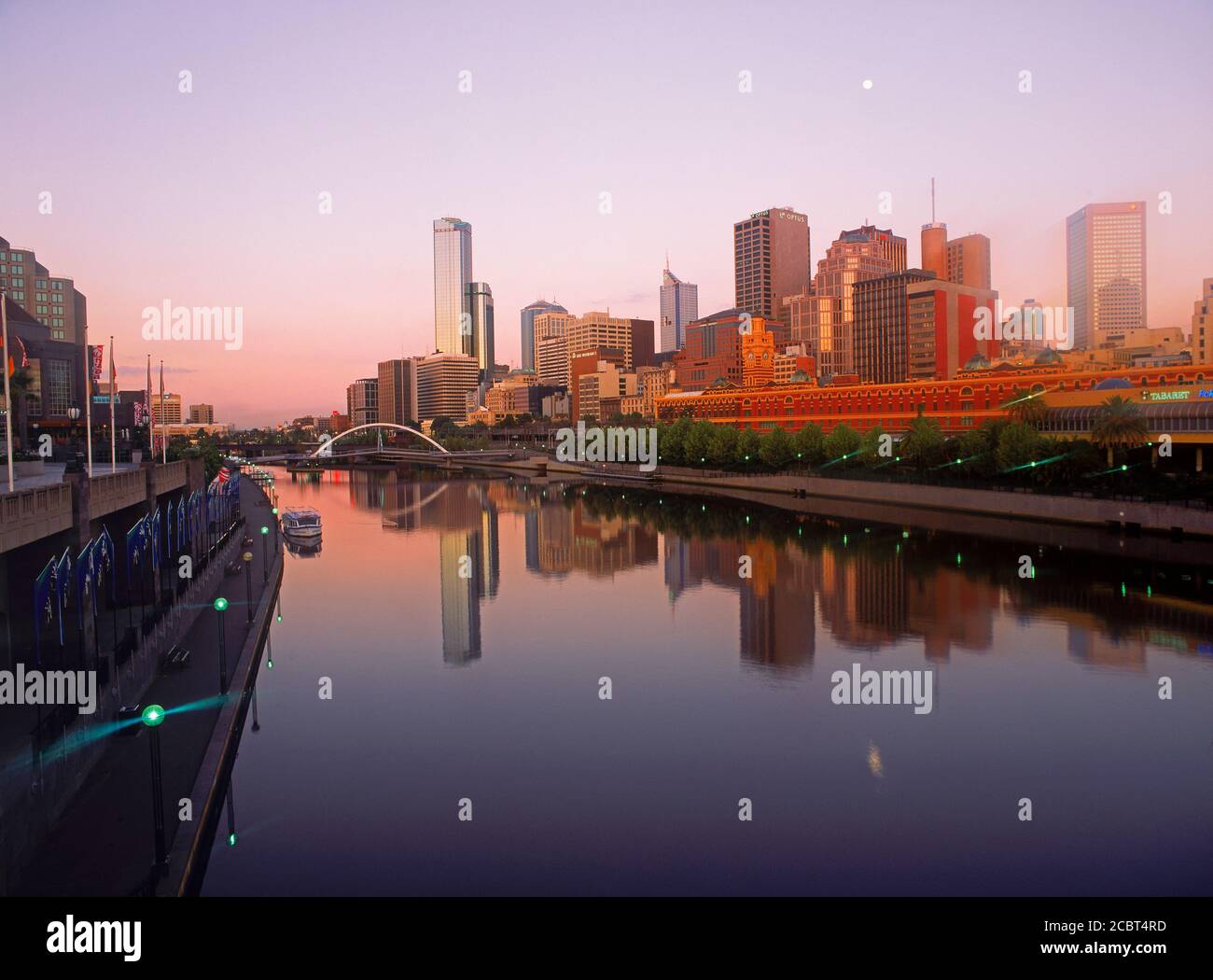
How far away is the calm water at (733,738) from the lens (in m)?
12.1

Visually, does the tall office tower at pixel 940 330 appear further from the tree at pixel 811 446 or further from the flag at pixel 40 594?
the flag at pixel 40 594

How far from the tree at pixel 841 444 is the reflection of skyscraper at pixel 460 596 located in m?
31.2

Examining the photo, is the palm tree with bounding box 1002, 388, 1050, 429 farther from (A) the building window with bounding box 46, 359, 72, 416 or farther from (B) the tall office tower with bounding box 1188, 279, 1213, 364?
(A) the building window with bounding box 46, 359, 72, 416

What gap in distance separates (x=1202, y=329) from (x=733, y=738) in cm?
11961

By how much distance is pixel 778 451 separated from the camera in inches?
2844

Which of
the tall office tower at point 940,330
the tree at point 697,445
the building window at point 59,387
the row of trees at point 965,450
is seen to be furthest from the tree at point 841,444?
the tall office tower at point 940,330

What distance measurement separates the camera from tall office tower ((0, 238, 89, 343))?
106 meters

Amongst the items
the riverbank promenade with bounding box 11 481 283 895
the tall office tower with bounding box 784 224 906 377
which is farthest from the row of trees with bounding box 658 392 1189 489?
the tall office tower with bounding box 784 224 906 377

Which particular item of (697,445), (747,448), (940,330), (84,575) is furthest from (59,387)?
(940,330)

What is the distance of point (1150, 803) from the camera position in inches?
551
